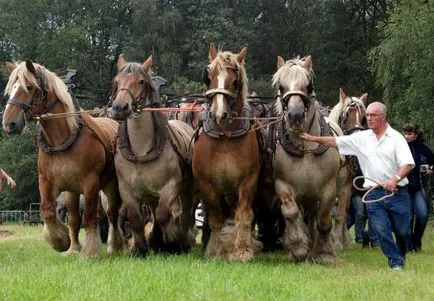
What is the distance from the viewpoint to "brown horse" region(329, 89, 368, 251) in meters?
10.8

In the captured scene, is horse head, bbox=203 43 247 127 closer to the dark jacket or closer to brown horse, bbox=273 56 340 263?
brown horse, bbox=273 56 340 263

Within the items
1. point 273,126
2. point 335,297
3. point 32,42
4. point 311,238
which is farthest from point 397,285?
point 32,42

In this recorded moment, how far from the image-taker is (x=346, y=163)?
10734 mm

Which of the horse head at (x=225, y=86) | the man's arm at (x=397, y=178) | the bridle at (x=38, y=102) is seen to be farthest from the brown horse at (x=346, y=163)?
the bridle at (x=38, y=102)

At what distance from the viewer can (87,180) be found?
8633 millimetres

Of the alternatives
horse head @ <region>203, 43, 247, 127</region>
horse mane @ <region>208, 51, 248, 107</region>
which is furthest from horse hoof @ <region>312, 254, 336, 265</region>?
horse mane @ <region>208, 51, 248, 107</region>

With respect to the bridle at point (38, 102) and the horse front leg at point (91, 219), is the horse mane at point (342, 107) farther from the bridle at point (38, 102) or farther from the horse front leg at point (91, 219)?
the bridle at point (38, 102)

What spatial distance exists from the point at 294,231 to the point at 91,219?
9.01ft

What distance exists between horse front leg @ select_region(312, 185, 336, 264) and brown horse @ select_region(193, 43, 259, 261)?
2.70ft

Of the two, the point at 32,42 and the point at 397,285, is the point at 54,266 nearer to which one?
the point at 397,285

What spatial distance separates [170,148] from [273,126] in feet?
4.61

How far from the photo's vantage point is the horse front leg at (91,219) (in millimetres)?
8641

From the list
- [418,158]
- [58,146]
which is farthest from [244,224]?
[418,158]

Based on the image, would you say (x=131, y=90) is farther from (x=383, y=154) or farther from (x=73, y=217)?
(x=383, y=154)
